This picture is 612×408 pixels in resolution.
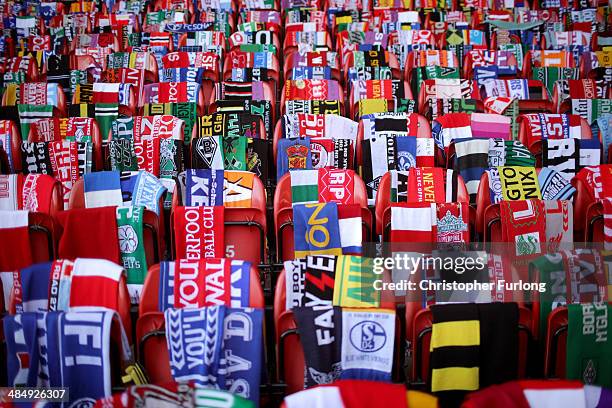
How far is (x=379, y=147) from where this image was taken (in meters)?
5.13

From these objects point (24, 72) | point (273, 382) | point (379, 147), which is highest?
point (24, 72)

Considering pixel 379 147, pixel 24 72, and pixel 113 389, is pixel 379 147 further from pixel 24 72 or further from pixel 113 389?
pixel 24 72

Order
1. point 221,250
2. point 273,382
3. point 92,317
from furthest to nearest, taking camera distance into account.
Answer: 1. point 221,250
2. point 273,382
3. point 92,317

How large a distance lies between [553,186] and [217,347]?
2599 millimetres

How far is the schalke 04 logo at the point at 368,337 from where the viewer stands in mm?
3041

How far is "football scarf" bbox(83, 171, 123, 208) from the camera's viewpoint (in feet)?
14.3

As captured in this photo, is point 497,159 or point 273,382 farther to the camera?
point 497,159

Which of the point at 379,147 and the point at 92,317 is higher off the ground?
the point at 379,147

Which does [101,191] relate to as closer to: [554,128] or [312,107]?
[312,107]

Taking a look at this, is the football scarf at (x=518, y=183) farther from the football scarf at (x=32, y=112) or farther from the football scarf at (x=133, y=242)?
the football scarf at (x=32, y=112)

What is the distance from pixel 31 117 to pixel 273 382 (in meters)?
3.99

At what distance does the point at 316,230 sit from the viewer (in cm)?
395

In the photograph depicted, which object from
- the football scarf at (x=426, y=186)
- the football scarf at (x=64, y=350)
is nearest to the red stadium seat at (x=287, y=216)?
the football scarf at (x=426, y=186)

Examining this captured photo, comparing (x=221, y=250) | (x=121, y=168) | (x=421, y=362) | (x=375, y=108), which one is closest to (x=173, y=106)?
(x=121, y=168)
